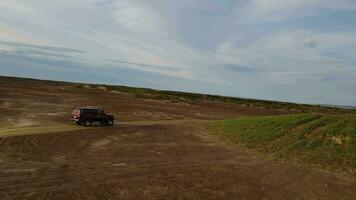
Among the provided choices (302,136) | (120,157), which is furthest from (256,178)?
(302,136)

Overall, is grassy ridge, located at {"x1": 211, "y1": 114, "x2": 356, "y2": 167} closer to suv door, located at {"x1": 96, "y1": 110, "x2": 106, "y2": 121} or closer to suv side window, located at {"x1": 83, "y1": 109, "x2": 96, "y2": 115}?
suv door, located at {"x1": 96, "y1": 110, "x2": 106, "y2": 121}

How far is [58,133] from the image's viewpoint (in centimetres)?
3731

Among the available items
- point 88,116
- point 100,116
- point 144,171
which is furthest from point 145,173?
point 100,116

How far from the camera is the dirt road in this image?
18.8 metres

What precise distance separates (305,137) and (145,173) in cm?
1566

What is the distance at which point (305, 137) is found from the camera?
110 ft

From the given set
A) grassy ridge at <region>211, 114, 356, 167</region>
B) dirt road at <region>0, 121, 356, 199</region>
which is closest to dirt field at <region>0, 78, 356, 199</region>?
dirt road at <region>0, 121, 356, 199</region>

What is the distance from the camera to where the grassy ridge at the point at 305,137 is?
2922 cm

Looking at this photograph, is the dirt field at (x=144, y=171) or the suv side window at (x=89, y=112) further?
the suv side window at (x=89, y=112)

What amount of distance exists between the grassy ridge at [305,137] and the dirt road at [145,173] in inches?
95.1

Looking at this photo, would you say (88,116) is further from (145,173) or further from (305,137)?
(145,173)

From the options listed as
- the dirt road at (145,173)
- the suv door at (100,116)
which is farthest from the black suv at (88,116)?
the dirt road at (145,173)

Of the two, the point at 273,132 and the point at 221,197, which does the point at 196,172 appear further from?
the point at 273,132

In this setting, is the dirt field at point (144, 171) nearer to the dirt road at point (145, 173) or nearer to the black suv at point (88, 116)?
the dirt road at point (145, 173)
